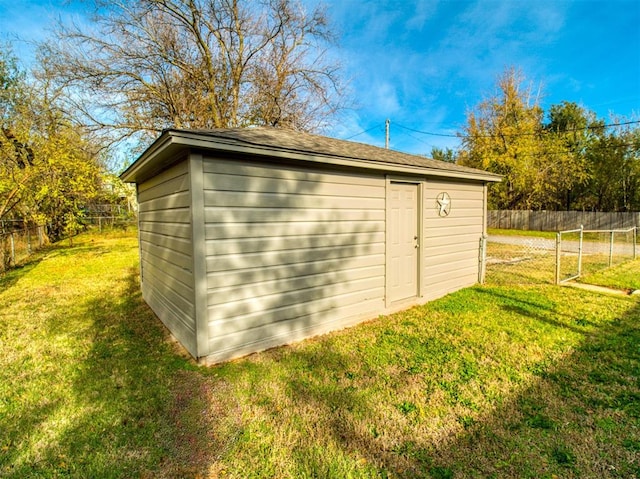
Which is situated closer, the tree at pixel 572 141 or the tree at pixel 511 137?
the tree at pixel 572 141

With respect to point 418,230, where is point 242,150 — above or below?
above

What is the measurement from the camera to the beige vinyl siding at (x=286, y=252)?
128 inches

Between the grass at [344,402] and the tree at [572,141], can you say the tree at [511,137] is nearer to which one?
the tree at [572,141]

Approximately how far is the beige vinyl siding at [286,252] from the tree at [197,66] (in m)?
10.2

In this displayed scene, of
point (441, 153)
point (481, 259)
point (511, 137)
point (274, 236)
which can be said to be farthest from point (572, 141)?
point (274, 236)

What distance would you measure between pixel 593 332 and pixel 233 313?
4.30m

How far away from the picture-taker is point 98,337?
13.4 ft

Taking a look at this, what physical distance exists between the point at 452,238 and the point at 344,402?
13.9ft

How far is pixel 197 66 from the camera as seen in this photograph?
12.4 m

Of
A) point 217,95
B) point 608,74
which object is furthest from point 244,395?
point 608,74

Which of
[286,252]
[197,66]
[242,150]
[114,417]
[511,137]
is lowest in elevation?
[114,417]

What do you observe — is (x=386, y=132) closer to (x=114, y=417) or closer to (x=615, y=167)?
(x=615, y=167)

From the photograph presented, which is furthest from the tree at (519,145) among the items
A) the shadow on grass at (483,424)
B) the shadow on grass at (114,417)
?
the shadow on grass at (114,417)

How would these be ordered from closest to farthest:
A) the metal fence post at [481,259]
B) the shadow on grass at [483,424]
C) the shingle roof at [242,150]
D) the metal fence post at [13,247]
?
1. the shadow on grass at [483,424]
2. the shingle roof at [242,150]
3. the metal fence post at [481,259]
4. the metal fence post at [13,247]
